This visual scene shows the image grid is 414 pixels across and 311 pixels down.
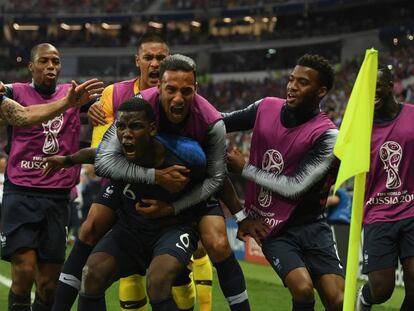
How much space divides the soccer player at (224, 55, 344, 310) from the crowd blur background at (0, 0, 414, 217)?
107 ft

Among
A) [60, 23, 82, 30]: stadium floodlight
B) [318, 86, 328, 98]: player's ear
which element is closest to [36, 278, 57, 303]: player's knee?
[318, 86, 328, 98]: player's ear

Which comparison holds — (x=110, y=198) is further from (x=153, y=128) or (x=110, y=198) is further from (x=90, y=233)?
(x=153, y=128)

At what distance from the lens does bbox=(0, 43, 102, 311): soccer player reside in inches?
290

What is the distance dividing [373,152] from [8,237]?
300cm

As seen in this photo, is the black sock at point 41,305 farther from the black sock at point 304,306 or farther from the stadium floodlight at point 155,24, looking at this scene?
the stadium floodlight at point 155,24

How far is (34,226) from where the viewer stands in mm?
7484

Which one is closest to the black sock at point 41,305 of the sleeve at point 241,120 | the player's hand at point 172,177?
the player's hand at point 172,177

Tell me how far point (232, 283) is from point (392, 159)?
6.37ft

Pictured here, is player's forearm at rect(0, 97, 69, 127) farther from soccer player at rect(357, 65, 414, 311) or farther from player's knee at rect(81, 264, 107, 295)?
soccer player at rect(357, 65, 414, 311)

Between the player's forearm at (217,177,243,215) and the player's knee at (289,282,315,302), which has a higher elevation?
the player's forearm at (217,177,243,215)

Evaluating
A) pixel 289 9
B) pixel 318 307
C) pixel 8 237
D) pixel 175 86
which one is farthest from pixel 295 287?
pixel 289 9

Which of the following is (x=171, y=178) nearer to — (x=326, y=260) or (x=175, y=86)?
(x=175, y=86)

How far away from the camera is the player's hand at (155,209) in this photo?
6.05 metres

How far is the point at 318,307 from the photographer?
10.4 meters
